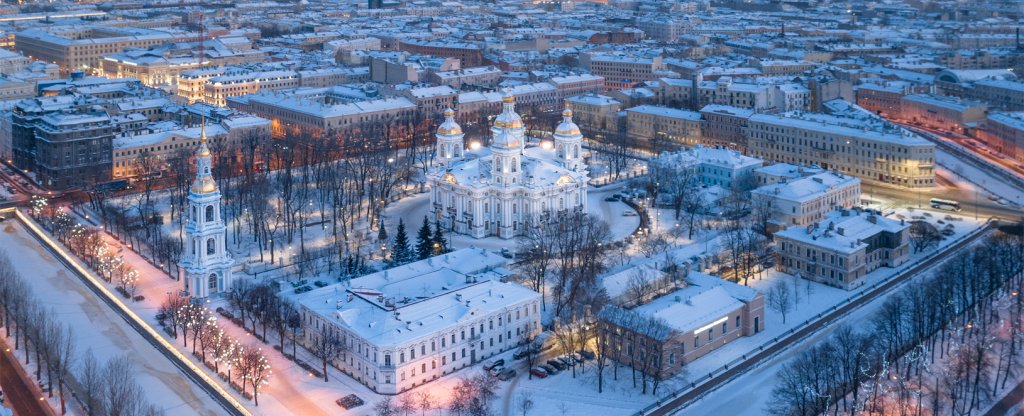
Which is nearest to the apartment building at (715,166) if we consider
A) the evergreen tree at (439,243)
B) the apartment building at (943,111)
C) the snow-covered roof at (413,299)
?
the evergreen tree at (439,243)

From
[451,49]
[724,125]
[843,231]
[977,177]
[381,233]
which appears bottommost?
[381,233]

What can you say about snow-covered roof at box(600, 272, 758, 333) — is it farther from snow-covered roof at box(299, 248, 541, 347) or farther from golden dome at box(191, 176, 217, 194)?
golden dome at box(191, 176, 217, 194)

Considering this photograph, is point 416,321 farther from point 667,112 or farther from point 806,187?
point 667,112

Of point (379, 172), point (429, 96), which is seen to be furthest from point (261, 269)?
point (429, 96)

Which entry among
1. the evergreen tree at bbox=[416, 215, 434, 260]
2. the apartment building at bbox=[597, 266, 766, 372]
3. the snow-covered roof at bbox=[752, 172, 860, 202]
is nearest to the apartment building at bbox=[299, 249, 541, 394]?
the apartment building at bbox=[597, 266, 766, 372]

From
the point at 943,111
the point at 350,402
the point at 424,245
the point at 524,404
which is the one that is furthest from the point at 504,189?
the point at 943,111

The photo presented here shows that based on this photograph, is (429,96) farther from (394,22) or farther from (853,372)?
(394,22)
